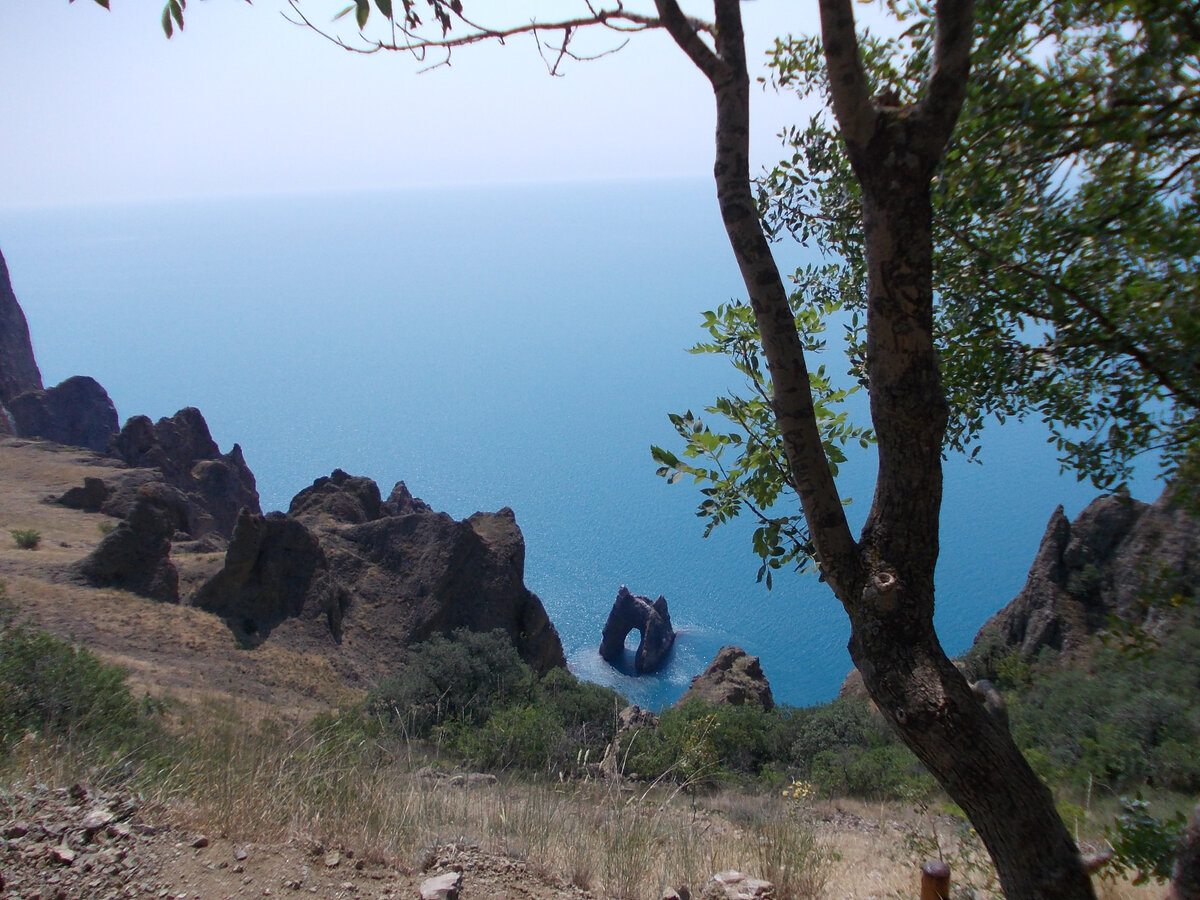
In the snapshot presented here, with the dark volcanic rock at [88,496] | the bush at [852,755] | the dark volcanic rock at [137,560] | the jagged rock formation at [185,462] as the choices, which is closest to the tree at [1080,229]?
the bush at [852,755]

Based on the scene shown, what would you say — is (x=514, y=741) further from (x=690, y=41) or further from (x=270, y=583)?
(x=270, y=583)

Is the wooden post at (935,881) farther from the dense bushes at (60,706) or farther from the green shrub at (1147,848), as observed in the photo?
the dense bushes at (60,706)

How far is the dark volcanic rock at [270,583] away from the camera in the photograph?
23.1m

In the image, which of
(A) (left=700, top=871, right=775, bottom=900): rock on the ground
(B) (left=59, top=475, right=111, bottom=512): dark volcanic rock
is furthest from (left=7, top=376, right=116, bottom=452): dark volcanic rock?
(A) (left=700, top=871, right=775, bottom=900): rock on the ground

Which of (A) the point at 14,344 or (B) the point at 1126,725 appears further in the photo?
(A) the point at 14,344

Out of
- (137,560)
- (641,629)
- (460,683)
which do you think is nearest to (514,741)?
(460,683)

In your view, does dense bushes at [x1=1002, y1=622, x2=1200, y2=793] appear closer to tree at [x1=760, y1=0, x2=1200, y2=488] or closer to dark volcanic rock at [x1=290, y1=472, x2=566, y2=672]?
tree at [x1=760, y1=0, x2=1200, y2=488]

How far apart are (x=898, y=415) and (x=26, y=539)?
30819mm

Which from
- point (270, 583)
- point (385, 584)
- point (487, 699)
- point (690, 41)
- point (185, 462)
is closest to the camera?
point (690, 41)

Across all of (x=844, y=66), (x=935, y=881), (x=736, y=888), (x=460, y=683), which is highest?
(x=844, y=66)

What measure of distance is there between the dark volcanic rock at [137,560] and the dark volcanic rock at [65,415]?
28.0m

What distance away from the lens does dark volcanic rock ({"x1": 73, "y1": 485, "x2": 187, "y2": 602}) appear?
22.5 m

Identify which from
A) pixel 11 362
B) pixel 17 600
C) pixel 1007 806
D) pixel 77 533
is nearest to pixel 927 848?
pixel 1007 806

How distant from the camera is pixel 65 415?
1868 inches
